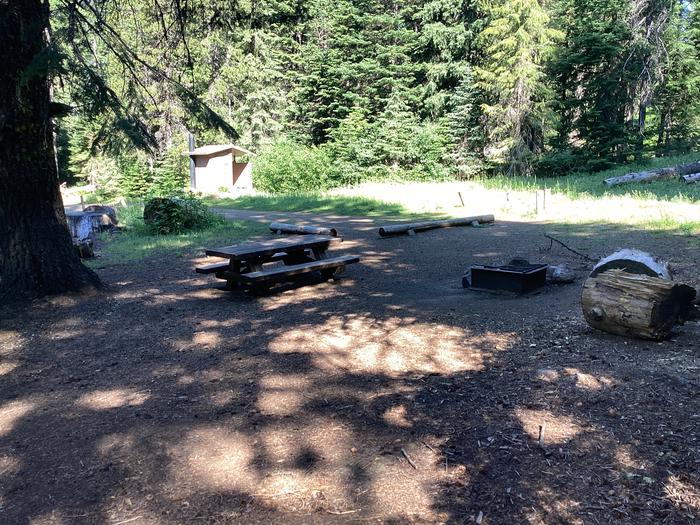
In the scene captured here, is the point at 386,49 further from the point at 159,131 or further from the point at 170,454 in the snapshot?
the point at 170,454

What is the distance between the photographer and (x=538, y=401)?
149 inches

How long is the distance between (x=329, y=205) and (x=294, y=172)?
11.1m

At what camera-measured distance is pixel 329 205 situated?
21.2m

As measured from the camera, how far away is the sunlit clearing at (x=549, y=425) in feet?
10.8

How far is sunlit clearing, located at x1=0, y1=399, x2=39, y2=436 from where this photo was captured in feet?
12.8

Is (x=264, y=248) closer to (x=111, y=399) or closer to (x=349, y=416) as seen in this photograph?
(x=111, y=399)

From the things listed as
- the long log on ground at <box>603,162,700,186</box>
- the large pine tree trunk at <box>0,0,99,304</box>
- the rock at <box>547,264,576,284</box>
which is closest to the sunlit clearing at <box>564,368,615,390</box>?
the rock at <box>547,264,576,284</box>

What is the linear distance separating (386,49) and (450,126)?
7115 mm

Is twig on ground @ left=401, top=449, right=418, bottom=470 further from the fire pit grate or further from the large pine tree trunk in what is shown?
the large pine tree trunk

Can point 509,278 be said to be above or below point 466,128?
below

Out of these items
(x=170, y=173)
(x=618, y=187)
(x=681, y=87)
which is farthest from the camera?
(x=681, y=87)

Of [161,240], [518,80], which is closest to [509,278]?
[161,240]

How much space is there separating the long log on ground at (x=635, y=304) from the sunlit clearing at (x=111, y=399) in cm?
383

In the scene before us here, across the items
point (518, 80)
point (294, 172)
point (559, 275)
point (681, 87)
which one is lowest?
point (559, 275)
